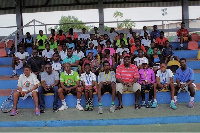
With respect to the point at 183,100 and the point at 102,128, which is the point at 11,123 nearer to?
the point at 102,128

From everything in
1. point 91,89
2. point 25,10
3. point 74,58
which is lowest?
point 91,89

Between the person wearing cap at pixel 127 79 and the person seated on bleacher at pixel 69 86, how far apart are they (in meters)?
0.98

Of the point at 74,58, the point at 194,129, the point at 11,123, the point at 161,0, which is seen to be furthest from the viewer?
the point at 161,0

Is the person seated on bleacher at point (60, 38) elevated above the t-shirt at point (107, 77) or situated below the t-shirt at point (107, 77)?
above

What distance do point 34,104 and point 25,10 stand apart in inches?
459

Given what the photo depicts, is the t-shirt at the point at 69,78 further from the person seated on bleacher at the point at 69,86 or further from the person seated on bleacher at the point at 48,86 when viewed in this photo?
the person seated on bleacher at the point at 48,86


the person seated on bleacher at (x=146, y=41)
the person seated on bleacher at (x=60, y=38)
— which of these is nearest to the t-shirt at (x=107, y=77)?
Answer: the person seated on bleacher at (x=146, y=41)

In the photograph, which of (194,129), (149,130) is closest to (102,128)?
(149,130)

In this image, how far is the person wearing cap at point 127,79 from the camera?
6.41 meters

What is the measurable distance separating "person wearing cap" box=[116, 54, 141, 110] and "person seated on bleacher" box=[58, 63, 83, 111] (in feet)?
3.20

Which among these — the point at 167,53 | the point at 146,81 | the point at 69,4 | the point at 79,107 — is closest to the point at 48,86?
the point at 79,107

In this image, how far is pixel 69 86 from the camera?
6.68 meters

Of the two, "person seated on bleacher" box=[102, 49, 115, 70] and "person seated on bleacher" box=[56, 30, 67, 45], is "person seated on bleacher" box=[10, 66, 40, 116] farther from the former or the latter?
"person seated on bleacher" box=[56, 30, 67, 45]

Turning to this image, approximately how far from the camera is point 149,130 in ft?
16.8
